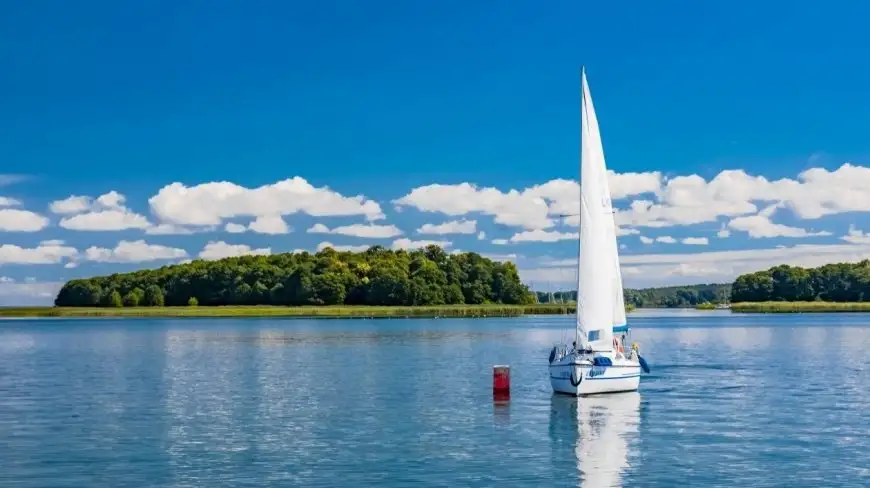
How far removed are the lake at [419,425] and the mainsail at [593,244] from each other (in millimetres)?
3277

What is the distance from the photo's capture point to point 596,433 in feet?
121

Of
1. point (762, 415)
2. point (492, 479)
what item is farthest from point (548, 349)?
point (492, 479)

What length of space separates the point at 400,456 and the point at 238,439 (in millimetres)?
6576

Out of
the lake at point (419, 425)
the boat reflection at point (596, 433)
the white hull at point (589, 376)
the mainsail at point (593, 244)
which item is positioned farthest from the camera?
→ the white hull at point (589, 376)

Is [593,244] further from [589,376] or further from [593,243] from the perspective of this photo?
[589,376]

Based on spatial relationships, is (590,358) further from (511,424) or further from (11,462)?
(11,462)

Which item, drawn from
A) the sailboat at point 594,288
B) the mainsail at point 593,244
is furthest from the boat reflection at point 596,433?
the mainsail at point 593,244

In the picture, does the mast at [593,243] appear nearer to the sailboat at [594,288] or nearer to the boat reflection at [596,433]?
the sailboat at [594,288]

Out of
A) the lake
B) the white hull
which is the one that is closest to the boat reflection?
the lake

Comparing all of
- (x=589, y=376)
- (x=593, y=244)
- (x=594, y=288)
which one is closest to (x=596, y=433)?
(x=589, y=376)

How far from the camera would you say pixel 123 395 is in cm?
5109

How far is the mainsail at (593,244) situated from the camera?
46375 mm

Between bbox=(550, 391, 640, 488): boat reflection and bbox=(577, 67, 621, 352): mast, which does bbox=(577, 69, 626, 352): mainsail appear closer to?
bbox=(577, 67, 621, 352): mast

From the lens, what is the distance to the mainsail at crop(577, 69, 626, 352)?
46375 mm
